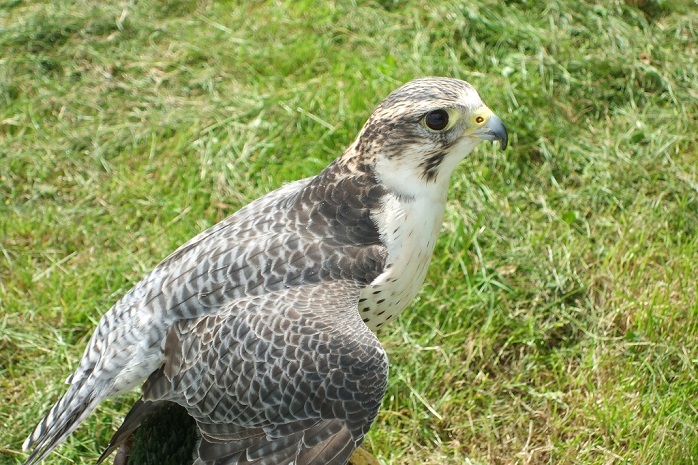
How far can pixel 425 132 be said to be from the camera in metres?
3.62

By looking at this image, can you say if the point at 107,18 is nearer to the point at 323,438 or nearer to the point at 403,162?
the point at 403,162

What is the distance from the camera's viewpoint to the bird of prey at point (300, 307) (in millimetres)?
3393

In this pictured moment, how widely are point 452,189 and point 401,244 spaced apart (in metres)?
2.01

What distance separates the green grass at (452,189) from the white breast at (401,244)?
1098 mm

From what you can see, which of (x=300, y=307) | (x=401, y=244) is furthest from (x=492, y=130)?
(x=300, y=307)

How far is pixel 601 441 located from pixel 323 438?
1.76m

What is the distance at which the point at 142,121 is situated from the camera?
6414 mm

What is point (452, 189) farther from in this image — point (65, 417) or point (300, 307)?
point (65, 417)

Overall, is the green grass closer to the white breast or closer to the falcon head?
the white breast

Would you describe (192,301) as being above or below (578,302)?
above

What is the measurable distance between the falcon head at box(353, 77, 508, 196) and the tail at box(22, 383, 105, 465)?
1679mm

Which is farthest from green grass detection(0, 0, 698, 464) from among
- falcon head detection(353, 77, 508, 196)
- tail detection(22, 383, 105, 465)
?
falcon head detection(353, 77, 508, 196)

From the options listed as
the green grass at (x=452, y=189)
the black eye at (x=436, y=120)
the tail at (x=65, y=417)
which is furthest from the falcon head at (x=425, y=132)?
the tail at (x=65, y=417)

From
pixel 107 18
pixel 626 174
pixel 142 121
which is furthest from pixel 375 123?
pixel 107 18
